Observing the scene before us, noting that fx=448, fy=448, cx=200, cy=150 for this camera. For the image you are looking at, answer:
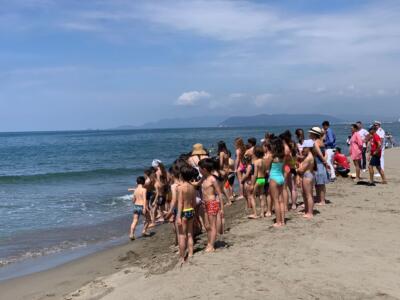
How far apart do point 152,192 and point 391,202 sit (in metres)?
5.35

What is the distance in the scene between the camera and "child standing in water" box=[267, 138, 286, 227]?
776 centimetres

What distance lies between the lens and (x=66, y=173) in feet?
92.1

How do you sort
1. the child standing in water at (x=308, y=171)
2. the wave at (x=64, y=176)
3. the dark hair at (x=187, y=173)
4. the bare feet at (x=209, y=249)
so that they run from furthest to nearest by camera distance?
1. the wave at (x=64, y=176)
2. the child standing in water at (x=308, y=171)
3. the bare feet at (x=209, y=249)
4. the dark hair at (x=187, y=173)

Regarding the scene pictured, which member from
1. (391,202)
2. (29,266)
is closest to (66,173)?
(29,266)

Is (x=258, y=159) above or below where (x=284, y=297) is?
above

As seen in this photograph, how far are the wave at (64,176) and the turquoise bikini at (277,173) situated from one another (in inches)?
789

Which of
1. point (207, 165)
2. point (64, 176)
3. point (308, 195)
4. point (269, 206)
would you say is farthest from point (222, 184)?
point (64, 176)

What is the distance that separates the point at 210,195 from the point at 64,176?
71.7ft

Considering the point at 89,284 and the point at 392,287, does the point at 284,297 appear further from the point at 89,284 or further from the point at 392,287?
the point at 89,284

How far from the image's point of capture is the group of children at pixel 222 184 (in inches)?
255

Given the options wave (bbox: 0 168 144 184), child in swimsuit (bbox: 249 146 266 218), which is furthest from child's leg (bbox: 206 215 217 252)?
wave (bbox: 0 168 144 184)

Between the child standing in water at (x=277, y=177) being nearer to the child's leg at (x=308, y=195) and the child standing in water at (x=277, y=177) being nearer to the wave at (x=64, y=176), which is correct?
the child's leg at (x=308, y=195)

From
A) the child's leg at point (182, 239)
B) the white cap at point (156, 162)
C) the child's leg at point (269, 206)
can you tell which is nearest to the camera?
the child's leg at point (182, 239)

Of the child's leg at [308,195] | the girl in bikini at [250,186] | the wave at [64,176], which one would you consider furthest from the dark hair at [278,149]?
the wave at [64,176]
